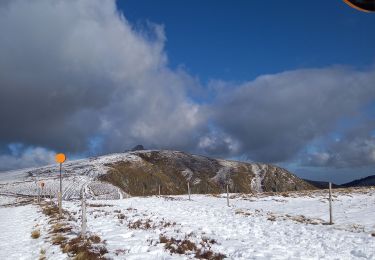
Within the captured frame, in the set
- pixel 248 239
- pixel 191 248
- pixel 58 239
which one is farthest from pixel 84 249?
pixel 248 239

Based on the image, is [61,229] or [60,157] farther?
[60,157]

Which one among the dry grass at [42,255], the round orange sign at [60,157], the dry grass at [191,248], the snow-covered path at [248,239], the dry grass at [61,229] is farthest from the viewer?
the round orange sign at [60,157]

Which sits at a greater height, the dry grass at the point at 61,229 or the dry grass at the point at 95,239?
the dry grass at the point at 95,239

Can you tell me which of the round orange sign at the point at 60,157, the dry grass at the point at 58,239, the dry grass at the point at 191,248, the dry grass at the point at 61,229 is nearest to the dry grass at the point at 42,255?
the dry grass at the point at 58,239

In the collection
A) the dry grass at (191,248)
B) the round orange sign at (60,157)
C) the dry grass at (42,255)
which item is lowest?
the dry grass at (42,255)

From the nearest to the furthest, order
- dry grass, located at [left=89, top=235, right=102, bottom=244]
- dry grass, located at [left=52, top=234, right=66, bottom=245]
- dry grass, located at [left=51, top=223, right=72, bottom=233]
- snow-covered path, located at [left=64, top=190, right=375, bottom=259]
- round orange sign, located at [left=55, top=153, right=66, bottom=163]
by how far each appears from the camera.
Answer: snow-covered path, located at [left=64, top=190, right=375, bottom=259]
dry grass, located at [left=89, top=235, right=102, bottom=244]
dry grass, located at [left=52, top=234, right=66, bottom=245]
dry grass, located at [left=51, top=223, right=72, bottom=233]
round orange sign, located at [left=55, top=153, right=66, bottom=163]

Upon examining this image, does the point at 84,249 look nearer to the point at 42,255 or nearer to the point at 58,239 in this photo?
the point at 42,255

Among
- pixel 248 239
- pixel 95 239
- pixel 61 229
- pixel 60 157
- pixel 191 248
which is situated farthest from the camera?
pixel 60 157

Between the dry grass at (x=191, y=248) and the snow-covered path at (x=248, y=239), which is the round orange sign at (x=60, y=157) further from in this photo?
the dry grass at (x=191, y=248)

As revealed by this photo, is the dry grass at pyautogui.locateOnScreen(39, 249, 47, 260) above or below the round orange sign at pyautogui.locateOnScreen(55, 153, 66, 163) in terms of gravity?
below

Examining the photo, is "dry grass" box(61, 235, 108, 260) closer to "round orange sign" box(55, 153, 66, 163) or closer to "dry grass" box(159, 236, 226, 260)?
"dry grass" box(159, 236, 226, 260)

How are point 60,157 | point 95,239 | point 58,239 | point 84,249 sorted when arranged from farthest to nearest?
point 60,157 → point 58,239 → point 95,239 → point 84,249

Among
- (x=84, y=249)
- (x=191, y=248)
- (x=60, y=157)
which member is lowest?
(x=191, y=248)

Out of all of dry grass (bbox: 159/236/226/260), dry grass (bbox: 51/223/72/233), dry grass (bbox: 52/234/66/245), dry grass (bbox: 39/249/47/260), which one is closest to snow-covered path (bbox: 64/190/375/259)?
dry grass (bbox: 159/236/226/260)
